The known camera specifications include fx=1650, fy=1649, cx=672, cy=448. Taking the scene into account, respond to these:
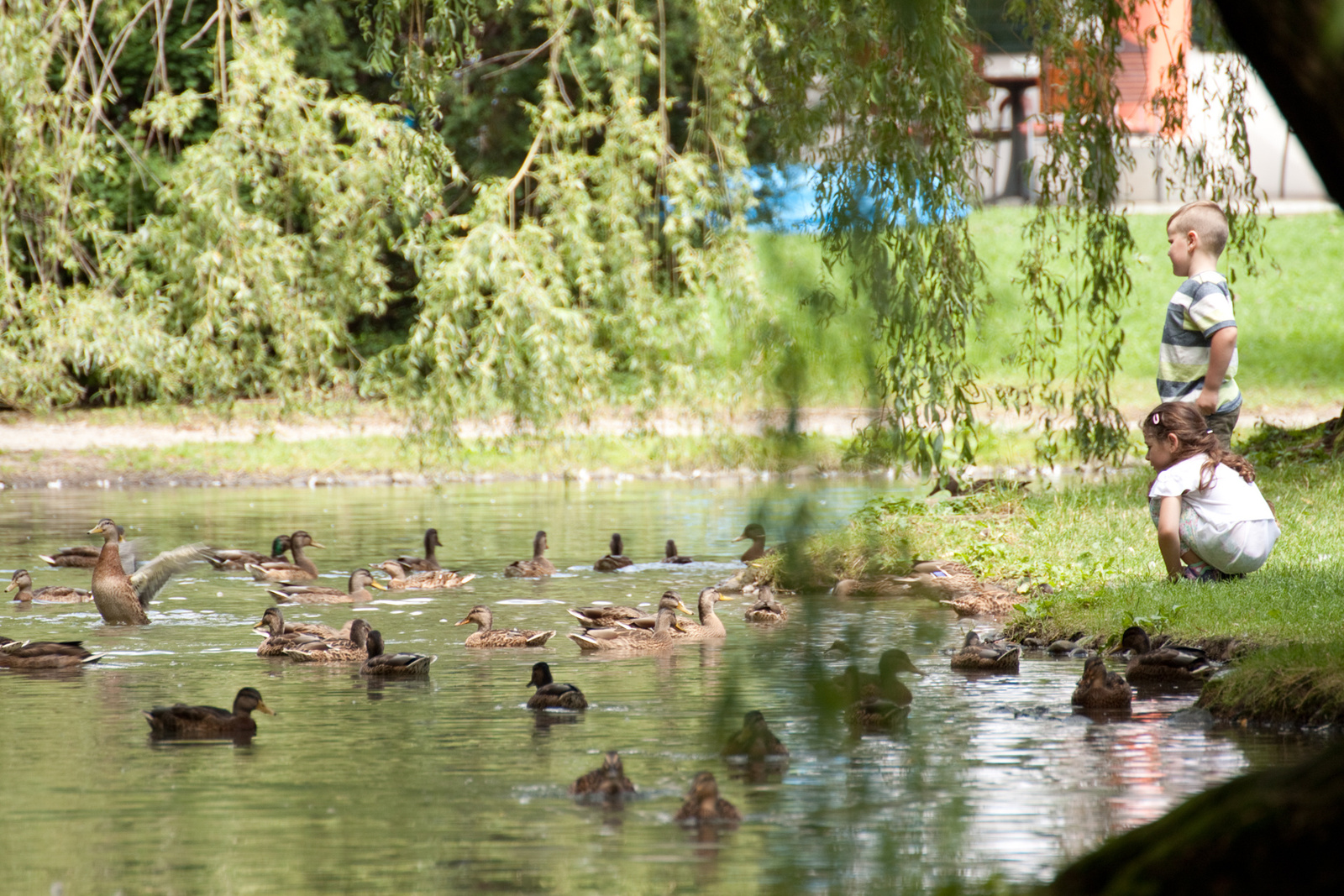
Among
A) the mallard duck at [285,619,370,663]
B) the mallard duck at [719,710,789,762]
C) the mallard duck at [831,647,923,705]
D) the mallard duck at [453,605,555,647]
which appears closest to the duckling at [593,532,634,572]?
the mallard duck at [453,605,555,647]

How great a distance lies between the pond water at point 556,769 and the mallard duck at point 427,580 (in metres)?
1.62

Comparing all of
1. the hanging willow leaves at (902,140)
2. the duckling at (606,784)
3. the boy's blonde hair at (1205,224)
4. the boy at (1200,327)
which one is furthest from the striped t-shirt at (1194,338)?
the duckling at (606,784)

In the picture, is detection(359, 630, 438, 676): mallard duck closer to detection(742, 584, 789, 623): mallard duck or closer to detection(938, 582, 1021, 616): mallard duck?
detection(742, 584, 789, 623): mallard duck

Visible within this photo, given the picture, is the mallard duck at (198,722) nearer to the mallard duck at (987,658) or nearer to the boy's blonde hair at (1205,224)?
the mallard duck at (987,658)

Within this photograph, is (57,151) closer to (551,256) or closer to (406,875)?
(551,256)

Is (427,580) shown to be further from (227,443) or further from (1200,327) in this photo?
(227,443)

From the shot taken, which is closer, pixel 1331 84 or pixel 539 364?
pixel 1331 84

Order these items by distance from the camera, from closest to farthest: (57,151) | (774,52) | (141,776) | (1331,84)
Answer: (1331,84), (141,776), (774,52), (57,151)

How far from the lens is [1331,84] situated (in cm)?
357

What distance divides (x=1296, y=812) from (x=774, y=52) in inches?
267

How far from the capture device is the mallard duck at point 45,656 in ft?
35.8

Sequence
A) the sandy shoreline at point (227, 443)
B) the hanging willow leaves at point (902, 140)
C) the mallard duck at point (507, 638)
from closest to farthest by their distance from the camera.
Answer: the hanging willow leaves at point (902, 140), the mallard duck at point (507, 638), the sandy shoreline at point (227, 443)

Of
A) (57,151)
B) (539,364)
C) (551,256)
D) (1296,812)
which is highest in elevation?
(57,151)

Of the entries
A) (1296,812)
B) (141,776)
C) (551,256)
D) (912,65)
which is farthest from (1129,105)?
(1296,812)
